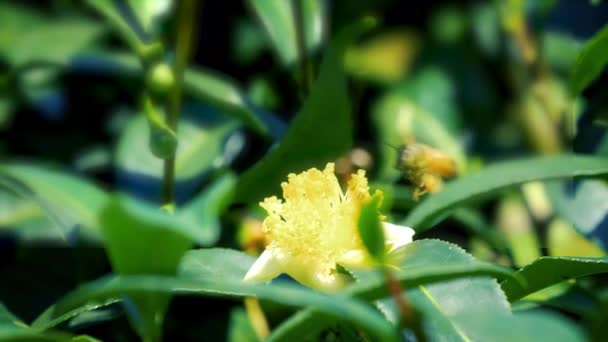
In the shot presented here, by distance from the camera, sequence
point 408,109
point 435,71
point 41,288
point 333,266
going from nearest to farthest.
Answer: point 333,266 → point 41,288 → point 408,109 → point 435,71

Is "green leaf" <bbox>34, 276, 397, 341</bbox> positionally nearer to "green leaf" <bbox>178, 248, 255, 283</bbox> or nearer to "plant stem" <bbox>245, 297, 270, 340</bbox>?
"green leaf" <bbox>178, 248, 255, 283</bbox>

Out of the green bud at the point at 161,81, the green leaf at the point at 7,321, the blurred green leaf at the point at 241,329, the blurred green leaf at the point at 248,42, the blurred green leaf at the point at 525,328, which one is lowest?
the blurred green leaf at the point at 241,329

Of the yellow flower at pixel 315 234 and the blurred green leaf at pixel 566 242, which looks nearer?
the yellow flower at pixel 315 234

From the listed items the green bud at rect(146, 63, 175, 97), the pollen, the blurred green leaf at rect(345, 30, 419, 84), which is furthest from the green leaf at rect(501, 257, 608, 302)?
the blurred green leaf at rect(345, 30, 419, 84)

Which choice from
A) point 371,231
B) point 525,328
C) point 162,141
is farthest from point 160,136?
point 525,328

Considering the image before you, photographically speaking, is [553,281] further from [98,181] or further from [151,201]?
[98,181]

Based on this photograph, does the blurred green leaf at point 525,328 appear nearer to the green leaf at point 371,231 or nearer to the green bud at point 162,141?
the green leaf at point 371,231

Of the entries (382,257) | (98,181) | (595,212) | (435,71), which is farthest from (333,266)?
(435,71)

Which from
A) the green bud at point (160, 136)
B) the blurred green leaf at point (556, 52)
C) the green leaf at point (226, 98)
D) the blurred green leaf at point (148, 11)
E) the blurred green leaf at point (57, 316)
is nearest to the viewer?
the blurred green leaf at point (57, 316)

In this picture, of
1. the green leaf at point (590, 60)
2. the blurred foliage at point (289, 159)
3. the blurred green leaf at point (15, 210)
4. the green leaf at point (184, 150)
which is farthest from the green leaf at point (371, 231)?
the blurred green leaf at point (15, 210)
